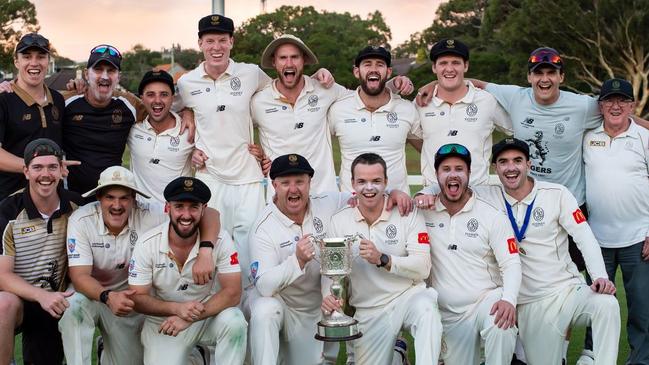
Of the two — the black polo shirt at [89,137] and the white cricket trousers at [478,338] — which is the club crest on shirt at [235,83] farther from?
the white cricket trousers at [478,338]

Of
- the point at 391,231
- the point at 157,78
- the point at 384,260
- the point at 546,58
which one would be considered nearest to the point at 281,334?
the point at 384,260

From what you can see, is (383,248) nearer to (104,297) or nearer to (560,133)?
(560,133)

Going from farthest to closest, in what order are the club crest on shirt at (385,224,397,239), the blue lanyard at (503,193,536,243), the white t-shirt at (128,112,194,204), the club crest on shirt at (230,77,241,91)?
the club crest on shirt at (230,77,241,91)
the white t-shirt at (128,112,194,204)
the blue lanyard at (503,193,536,243)
the club crest on shirt at (385,224,397,239)

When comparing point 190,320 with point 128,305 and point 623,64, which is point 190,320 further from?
point 623,64

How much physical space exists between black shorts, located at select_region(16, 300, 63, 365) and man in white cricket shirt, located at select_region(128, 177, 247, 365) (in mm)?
743

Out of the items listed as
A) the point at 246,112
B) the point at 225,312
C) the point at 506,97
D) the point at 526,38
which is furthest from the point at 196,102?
the point at 526,38

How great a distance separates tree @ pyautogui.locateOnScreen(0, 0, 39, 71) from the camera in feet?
159

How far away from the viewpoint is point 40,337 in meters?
6.12

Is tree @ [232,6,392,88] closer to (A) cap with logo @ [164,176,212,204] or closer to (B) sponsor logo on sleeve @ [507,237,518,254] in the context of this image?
(B) sponsor logo on sleeve @ [507,237,518,254]

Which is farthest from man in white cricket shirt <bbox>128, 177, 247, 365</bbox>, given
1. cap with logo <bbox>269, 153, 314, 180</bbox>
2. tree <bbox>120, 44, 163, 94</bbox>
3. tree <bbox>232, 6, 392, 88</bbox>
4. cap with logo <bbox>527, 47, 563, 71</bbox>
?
tree <bbox>120, 44, 163, 94</bbox>

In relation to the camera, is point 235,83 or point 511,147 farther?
point 235,83

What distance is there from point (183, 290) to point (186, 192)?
29.4 inches

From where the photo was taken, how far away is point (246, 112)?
277 inches

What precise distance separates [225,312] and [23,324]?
5.14 ft
